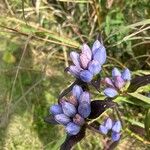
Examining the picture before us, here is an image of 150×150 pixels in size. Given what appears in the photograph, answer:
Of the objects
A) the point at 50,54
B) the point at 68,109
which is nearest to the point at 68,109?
the point at 68,109

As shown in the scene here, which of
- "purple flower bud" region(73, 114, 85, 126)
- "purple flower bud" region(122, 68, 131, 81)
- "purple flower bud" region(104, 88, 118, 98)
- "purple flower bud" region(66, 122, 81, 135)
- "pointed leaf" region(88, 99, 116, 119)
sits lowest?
"purple flower bud" region(66, 122, 81, 135)

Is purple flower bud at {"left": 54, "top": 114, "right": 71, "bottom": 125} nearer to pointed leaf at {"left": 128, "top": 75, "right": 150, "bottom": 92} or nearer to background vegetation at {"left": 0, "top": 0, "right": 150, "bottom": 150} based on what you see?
pointed leaf at {"left": 128, "top": 75, "right": 150, "bottom": 92}

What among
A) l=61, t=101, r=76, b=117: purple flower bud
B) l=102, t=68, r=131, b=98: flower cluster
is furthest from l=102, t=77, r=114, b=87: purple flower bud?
l=61, t=101, r=76, b=117: purple flower bud

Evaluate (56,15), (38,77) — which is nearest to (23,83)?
(38,77)

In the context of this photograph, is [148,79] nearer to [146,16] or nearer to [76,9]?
[146,16]

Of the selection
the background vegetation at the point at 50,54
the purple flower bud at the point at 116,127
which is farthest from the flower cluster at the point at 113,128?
the background vegetation at the point at 50,54

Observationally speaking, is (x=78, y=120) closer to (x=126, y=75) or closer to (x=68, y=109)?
(x=68, y=109)
